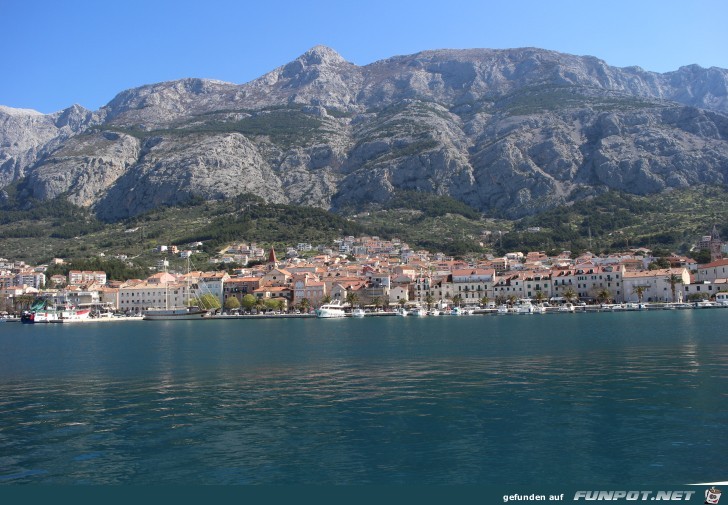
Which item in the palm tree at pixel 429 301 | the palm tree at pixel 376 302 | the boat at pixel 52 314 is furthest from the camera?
the palm tree at pixel 376 302

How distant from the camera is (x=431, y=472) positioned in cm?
1419

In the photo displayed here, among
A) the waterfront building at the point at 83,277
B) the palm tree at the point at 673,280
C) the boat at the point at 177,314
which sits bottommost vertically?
the boat at the point at 177,314

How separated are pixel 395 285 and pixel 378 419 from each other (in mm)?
92647

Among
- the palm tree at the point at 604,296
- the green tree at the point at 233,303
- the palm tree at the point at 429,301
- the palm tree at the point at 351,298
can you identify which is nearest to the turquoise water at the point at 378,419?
the palm tree at the point at 604,296

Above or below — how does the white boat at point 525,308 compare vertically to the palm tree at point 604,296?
below

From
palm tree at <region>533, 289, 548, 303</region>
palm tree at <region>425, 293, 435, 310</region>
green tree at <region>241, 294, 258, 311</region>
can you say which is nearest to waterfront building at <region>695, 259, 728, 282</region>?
palm tree at <region>533, 289, 548, 303</region>

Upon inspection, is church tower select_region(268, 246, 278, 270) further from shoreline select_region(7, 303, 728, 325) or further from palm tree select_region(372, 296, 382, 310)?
palm tree select_region(372, 296, 382, 310)

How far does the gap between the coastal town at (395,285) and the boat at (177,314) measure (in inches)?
65.1

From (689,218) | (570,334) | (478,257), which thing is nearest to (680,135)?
(689,218)

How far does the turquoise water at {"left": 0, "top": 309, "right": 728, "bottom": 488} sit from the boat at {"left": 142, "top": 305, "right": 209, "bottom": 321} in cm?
7083

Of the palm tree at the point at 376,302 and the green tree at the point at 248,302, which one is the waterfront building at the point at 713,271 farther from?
the green tree at the point at 248,302

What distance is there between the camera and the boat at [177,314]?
4225 inches

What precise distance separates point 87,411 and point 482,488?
1446 cm

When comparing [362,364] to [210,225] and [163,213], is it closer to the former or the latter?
[210,225]
